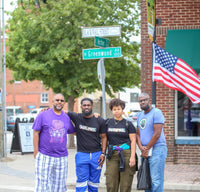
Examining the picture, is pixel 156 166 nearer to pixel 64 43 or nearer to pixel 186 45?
pixel 186 45

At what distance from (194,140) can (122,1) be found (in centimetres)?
720

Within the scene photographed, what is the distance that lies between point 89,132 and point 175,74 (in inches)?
122

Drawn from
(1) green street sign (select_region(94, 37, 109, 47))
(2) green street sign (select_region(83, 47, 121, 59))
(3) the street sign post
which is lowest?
(2) green street sign (select_region(83, 47, 121, 59))

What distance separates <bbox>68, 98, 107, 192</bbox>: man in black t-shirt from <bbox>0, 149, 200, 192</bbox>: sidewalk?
207 centimetres

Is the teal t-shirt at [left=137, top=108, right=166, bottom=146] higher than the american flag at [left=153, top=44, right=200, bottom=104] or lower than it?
lower

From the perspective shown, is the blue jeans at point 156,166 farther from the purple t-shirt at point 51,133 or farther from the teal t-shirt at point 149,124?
the purple t-shirt at point 51,133

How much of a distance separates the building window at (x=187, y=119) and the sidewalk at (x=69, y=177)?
1.02 m

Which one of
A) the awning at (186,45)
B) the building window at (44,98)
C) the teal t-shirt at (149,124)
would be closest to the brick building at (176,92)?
the awning at (186,45)

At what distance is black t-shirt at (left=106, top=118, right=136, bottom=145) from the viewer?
571cm

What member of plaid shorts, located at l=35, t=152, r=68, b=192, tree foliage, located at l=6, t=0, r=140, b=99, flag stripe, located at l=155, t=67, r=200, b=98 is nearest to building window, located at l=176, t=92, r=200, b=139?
flag stripe, located at l=155, t=67, r=200, b=98

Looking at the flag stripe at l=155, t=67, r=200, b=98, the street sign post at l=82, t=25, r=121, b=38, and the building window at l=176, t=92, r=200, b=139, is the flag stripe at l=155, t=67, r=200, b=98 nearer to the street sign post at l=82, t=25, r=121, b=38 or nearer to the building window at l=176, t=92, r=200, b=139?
the street sign post at l=82, t=25, r=121, b=38

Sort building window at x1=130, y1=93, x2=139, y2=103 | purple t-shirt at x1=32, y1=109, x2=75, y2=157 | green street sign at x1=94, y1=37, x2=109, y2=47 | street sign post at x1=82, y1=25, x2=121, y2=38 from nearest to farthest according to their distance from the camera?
purple t-shirt at x1=32, y1=109, x2=75, y2=157, green street sign at x1=94, y1=37, x2=109, y2=47, street sign post at x1=82, y1=25, x2=121, y2=38, building window at x1=130, y1=93, x2=139, y2=103

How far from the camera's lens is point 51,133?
18.0 ft

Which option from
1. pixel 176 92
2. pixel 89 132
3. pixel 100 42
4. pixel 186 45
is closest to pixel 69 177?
pixel 100 42
